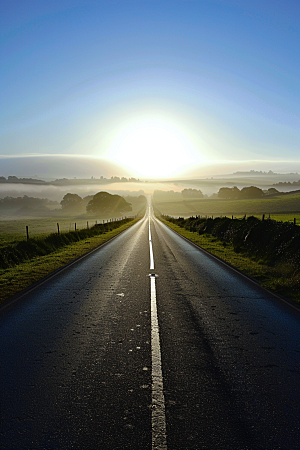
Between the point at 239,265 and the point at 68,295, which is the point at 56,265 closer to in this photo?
the point at 68,295

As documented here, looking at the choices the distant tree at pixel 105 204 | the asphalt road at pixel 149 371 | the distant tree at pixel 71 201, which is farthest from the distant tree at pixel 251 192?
the asphalt road at pixel 149 371

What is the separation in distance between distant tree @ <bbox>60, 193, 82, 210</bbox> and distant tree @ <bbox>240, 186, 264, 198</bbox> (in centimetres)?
9046

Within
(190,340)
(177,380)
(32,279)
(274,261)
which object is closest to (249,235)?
(274,261)

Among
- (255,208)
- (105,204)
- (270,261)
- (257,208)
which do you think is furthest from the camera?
A: (105,204)

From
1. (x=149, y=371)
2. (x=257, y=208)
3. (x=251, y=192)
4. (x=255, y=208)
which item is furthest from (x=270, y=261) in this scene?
(x=251, y=192)

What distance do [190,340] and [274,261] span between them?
32.9 ft

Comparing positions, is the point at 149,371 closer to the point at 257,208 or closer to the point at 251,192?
the point at 257,208

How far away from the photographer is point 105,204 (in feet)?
435

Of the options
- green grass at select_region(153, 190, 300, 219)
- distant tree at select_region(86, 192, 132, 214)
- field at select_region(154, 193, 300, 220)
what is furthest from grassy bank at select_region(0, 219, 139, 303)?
distant tree at select_region(86, 192, 132, 214)

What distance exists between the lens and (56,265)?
554 inches

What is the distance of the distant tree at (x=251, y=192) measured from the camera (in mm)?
158550

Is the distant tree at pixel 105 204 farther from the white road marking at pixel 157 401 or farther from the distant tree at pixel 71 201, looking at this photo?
the white road marking at pixel 157 401

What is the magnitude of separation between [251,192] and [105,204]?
263 ft

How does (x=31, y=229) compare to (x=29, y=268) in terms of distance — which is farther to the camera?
(x=31, y=229)
